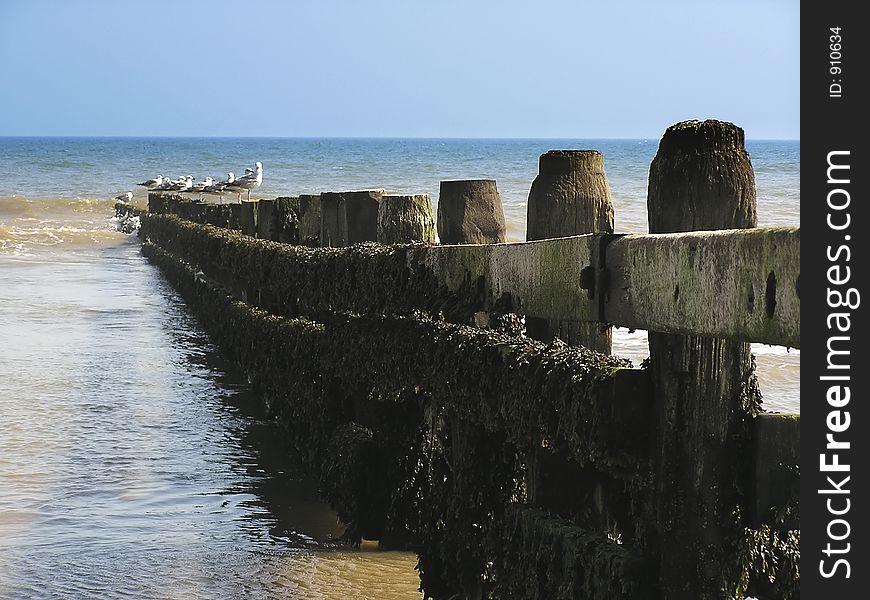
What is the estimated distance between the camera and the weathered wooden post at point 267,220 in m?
10.5

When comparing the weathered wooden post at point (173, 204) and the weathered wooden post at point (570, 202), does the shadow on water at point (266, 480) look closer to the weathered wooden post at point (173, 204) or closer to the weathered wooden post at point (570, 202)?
the weathered wooden post at point (570, 202)

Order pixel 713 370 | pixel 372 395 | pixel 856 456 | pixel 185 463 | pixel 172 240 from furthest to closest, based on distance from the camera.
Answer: pixel 172 240 → pixel 185 463 → pixel 372 395 → pixel 713 370 → pixel 856 456

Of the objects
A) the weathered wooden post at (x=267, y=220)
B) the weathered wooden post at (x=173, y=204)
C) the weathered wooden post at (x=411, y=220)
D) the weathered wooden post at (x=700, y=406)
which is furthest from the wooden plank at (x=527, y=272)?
the weathered wooden post at (x=173, y=204)

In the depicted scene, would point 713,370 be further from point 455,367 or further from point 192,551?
point 192,551

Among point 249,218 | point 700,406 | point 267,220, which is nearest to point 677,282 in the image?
point 700,406

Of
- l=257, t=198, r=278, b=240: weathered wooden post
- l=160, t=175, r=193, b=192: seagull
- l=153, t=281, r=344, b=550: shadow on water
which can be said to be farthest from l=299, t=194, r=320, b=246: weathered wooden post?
l=160, t=175, r=193, b=192: seagull

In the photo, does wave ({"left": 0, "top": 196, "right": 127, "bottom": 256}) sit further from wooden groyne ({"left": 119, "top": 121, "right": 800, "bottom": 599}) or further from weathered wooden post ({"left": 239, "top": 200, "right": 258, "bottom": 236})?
wooden groyne ({"left": 119, "top": 121, "right": 800, "bottom": 599})

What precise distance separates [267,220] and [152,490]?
4.30m

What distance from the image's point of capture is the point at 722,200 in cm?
307

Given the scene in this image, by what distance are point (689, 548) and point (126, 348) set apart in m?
10.0

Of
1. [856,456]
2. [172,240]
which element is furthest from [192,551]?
[172,240]

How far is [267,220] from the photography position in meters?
10.8

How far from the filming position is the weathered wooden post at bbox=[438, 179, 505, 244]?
5145 millimetres

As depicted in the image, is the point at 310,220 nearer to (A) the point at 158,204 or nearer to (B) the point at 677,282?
(B) the point at 677,282
